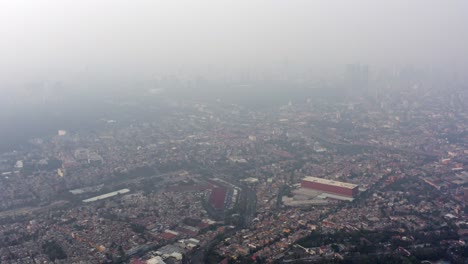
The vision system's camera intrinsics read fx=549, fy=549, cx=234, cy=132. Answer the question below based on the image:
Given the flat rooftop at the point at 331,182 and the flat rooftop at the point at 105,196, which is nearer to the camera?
the flat rooftop at the point at 331,182

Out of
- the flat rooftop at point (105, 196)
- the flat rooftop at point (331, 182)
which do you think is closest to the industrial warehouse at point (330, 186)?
the flat rooftop at point (331, 182)

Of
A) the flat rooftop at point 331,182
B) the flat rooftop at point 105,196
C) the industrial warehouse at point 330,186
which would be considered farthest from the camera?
the flat rooftop at point 105,196

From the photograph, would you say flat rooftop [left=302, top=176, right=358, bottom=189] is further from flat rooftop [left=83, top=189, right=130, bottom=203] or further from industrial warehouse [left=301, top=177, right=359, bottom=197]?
flat rooftop [left=83, top=189, right=130, bottom=203]

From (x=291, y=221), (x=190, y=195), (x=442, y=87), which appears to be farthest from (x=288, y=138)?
(x=442, y=87)

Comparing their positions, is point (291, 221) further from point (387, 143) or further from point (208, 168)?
point (387, 143)

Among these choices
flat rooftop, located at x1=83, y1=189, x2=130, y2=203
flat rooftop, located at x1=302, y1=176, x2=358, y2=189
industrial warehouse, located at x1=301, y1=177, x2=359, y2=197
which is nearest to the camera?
industrial warehouse, located at x1=301, y1=177, x2=359, y2=197

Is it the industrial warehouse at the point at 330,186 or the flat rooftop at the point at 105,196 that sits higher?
the industrial warehouse at the point at 330,186

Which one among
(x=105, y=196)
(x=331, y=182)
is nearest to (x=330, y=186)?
(x=331, y=182)

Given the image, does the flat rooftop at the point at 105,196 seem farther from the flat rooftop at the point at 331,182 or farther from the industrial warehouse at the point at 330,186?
the flat rooftop at the point at 331,182

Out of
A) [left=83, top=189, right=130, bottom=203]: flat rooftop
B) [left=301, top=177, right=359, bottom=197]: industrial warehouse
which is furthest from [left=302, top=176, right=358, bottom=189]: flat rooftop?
[left=83, top=189, right=130, bottom=203]: flat rooftop

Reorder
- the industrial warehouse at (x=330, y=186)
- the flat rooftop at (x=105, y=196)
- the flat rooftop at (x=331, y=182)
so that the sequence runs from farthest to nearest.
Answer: the flat rooftop at (x=105, y=196)
the flat rooftop at (x=331, y=182)
the industrial warehouse at (x=330, y=186)

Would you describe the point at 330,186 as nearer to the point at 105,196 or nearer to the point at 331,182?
the point at 331,182
